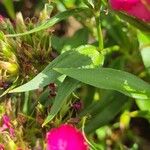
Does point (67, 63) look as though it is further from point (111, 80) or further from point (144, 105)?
point (144, 105)

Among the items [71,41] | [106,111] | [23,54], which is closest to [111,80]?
[23,54]

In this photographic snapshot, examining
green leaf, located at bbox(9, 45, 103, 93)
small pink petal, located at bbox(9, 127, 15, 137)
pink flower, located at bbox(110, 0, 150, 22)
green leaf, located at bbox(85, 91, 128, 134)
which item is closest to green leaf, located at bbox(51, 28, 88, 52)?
green leaf, located at bbox(85, 91, 128, 134)

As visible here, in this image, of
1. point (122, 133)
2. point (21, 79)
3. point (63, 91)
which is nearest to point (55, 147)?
point (63, 91)

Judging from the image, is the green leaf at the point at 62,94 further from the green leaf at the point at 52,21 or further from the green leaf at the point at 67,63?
the green leaf at the point at 52,21

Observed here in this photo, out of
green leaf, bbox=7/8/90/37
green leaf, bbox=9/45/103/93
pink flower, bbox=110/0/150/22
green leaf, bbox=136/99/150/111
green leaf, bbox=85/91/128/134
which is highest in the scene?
pink flower, bbox=110/0/150/22

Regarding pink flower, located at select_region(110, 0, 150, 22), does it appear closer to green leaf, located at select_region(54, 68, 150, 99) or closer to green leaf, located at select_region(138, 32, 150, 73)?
green leaf, located at select_region(54, 68, 150, 99)

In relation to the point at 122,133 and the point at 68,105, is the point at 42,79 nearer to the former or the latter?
the point at 68,105

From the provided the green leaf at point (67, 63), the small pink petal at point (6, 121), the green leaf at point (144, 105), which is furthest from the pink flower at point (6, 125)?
the green leaf at point (144, 105)
